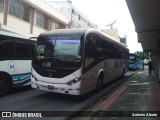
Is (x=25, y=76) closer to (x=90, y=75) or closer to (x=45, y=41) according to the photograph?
(x=45, y=41)

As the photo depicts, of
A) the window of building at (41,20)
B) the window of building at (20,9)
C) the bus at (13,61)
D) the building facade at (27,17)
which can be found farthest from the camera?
the window of building at (41,20)

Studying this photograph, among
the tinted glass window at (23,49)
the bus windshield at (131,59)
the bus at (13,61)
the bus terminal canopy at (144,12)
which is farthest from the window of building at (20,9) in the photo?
the bus windshield at (131,59)

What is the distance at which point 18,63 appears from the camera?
11312 mm

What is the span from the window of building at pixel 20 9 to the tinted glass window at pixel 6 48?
14.8 meters

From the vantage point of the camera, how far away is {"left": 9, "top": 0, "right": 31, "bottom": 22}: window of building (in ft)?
81.9

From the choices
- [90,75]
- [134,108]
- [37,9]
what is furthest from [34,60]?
[37,9]

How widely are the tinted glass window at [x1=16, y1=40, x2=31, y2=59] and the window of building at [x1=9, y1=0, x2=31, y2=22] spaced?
1363 cm

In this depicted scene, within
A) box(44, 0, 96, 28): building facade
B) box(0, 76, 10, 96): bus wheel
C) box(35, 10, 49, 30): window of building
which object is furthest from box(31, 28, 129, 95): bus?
box(44, 0, 96, 28): building facade

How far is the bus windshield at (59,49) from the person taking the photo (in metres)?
10.0

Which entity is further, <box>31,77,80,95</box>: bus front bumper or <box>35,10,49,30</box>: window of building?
<box>35,10,49,30</box>: window of building

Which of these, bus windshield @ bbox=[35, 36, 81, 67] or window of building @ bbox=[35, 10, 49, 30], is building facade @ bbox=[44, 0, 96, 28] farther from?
bus windshield @ bbox=[35, 36, 81, 67]

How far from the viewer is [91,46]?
436 inches

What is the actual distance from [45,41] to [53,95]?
2441 mm

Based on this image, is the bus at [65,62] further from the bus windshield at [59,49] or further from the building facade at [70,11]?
the building facade at [70,11]
